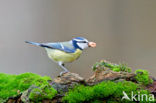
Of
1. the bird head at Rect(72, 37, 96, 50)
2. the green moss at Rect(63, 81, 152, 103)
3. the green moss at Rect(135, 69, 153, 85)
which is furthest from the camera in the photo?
the bird head at Rect(72, 37, 96, 50)

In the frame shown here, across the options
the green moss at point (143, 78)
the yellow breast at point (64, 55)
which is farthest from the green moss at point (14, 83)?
the green moss at point (143, 78)

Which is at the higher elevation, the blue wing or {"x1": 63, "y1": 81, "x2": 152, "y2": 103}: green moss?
the blue wing

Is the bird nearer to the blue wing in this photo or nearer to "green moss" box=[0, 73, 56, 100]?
the blue wing

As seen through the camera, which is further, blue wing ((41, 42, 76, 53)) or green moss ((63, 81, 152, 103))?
blue wing ((41, 42, 76, 53))

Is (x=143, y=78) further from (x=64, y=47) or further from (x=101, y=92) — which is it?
(x=64, y=47)

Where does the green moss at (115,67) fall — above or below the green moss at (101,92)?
above

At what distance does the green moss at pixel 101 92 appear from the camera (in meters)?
1.39

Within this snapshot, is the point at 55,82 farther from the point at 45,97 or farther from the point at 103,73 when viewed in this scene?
the point at 103,73

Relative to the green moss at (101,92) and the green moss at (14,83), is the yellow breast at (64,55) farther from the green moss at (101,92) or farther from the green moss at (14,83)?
the green moss at (101,92)

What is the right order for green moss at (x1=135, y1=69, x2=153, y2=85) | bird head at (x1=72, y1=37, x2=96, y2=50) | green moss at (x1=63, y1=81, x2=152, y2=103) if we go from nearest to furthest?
green moss at (x1=63, y1=81, x2=152, y2=103)
green moss at (x1=135, y1=69, x2=153, y2=85)
bird head at (x1=72, y1=37, x2=96, y2=50)

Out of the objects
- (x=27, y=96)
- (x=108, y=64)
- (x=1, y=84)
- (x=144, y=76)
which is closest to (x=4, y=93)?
(x=1, y=84)

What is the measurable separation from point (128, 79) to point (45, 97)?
475mm

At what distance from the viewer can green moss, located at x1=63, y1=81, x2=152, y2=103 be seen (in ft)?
4.58

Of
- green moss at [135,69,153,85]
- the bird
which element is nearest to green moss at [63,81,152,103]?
green moss at [135,69,153,85]
